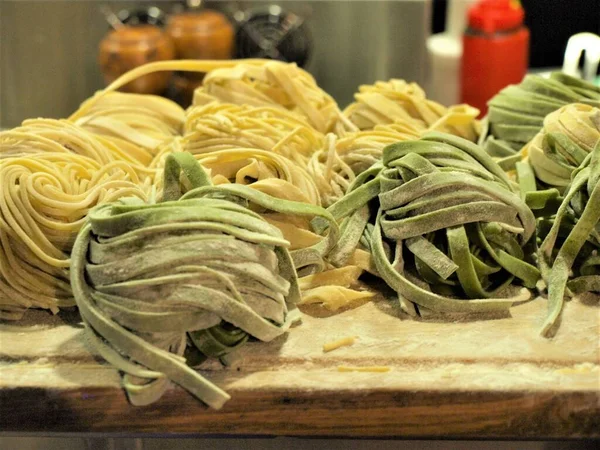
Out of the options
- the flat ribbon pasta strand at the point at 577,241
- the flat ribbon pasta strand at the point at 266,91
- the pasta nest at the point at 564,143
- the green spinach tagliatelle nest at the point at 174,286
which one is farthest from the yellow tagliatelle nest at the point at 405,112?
the green spinach tagliatelle nest at the point at 174,286

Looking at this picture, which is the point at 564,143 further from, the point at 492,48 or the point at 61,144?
the point at 492,48

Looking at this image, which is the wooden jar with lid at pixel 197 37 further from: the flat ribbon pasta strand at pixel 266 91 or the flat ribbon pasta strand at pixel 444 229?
the flat ribbon pasta strand at pixel 444 229

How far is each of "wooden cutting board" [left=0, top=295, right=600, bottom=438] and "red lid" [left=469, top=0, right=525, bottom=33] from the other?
4.55 feet

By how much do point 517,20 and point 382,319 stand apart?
1.43 meters

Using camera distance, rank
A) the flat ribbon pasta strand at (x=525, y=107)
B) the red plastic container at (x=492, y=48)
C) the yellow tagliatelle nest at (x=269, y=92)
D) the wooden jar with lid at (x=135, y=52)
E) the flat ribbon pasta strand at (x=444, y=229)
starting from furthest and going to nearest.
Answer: the red plastic container at (x=492, y=48), the wooden jar with lid at (x=135, y=52), the yellow tagliatelle nest at (x=269, y=92), the flat ribbon pasta strand at (x=525, y=107), the flat ribbon pasta strand at (x=444, y=229)

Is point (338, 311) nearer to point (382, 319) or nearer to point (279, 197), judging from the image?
point (382, 319)

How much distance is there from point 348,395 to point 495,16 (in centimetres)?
155

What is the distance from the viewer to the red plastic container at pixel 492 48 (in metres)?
2.13

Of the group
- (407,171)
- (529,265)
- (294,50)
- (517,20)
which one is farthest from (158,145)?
(517,20)

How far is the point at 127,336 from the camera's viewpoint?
2.92 feet

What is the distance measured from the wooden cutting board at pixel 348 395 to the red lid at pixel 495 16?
1.39 meters

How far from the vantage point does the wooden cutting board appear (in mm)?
906

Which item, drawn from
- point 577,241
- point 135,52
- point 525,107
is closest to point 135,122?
point 135,52

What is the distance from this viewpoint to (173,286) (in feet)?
2.97
